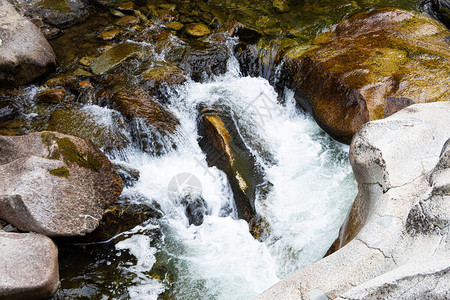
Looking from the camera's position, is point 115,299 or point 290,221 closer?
point 115,299

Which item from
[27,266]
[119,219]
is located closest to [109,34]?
[119,219]

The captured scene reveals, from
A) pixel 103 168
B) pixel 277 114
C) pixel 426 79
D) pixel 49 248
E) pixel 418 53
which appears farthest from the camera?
pixel 277 114

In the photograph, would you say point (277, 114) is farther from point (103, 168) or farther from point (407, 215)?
point (407, 215)

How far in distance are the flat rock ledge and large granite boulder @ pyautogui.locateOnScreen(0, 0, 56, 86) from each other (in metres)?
5.43

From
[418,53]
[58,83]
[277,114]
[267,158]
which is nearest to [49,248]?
[267,158]

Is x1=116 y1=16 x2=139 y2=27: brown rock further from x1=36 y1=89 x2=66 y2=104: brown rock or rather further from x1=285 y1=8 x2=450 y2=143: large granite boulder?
x1=285 y1=8 x2=450 y2=143: large granite boulder

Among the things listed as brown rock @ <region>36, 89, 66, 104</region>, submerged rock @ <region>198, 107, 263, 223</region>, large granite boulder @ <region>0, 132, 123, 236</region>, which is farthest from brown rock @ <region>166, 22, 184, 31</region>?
large granite boulder @ <region>0, 132, 123, 236</region>

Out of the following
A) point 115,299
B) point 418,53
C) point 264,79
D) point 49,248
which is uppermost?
point 418,53

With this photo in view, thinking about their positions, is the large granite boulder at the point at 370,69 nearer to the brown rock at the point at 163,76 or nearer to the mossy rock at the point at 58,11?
the brown rock at the point at 163,76

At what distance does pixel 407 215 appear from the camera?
7.36 ft

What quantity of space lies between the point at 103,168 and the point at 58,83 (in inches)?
96.5

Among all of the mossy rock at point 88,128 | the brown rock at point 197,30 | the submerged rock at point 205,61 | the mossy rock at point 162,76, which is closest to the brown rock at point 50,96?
the mossy rock at point 88,128

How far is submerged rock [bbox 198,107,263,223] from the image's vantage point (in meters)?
4.47

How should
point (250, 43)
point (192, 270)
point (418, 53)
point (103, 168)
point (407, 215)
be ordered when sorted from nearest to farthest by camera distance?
1. point (407, 215)
2. point (192, 270)
3. point (103, 168)
4. point (418, 53)
5. point (250, 43)
